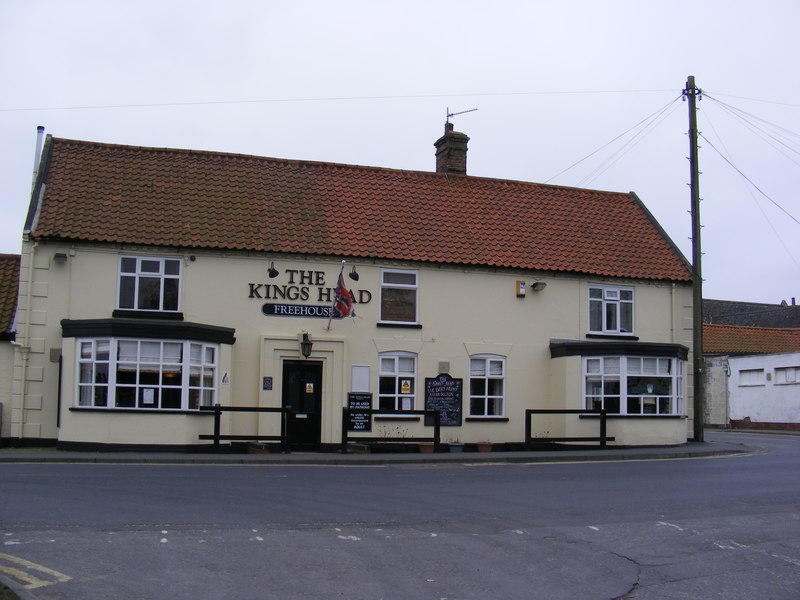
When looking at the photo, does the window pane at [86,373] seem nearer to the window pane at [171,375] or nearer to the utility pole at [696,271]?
the window pane at [171,375]

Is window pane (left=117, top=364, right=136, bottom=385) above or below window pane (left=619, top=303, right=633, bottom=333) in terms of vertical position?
below

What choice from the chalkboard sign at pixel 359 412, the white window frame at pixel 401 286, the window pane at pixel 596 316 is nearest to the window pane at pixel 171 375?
the chalkboard sign at pixel 359 412

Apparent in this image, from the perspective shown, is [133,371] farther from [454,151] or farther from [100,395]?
[454,151]

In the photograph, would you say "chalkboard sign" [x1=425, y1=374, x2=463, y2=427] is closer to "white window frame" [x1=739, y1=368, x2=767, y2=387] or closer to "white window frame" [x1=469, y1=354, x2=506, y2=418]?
"white window frame" [x1=469, y1=354, x2=506, y2=418]

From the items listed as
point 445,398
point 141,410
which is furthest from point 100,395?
point 445,398

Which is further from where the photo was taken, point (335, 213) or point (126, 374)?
point (335, 213)

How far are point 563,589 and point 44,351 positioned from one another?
58.5 feet

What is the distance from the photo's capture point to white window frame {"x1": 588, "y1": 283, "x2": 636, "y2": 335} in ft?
90.6

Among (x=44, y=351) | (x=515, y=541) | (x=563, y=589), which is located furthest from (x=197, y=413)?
(x=563, y=589)

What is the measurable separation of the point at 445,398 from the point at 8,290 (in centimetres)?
1203

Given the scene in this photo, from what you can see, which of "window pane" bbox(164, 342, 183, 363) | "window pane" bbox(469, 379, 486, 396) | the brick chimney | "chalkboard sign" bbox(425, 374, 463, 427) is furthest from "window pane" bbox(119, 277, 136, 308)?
the brick chimney

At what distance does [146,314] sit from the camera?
2392cm

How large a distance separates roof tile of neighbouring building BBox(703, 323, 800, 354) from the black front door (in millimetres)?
30011

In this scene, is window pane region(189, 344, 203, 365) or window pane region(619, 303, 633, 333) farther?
window pane region(619, 303, 633, 333)
